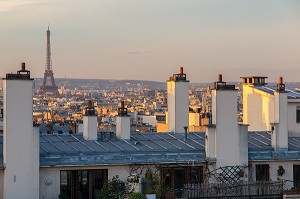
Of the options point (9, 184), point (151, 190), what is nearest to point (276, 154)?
point (151, 190)

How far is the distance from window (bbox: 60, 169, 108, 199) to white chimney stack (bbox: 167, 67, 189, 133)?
4.57 meters

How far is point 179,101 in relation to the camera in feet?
108

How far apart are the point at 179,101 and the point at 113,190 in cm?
573

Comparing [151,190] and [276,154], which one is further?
[276,154]

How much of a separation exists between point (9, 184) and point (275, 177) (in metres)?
→ 8.42

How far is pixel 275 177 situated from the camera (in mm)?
31000

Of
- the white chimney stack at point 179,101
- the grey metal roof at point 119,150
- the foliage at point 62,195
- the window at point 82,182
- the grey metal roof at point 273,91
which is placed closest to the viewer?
the foliage at point 62,195

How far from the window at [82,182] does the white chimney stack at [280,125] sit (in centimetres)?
583

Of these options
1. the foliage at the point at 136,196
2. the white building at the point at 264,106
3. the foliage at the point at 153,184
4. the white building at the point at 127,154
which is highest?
the white building at the point at 264,106

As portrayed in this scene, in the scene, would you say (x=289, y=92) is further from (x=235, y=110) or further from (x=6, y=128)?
(x=6, y=128)

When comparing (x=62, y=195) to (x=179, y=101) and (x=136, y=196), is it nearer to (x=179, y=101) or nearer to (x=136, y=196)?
(x=136, y=196)

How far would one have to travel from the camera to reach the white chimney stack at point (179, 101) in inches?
1292

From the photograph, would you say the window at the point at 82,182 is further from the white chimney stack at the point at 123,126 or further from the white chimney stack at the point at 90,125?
the white chimney stack at the point at 123,126

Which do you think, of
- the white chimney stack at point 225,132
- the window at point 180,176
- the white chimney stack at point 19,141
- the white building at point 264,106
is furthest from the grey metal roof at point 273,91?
the white chimney stack at point 19,141
